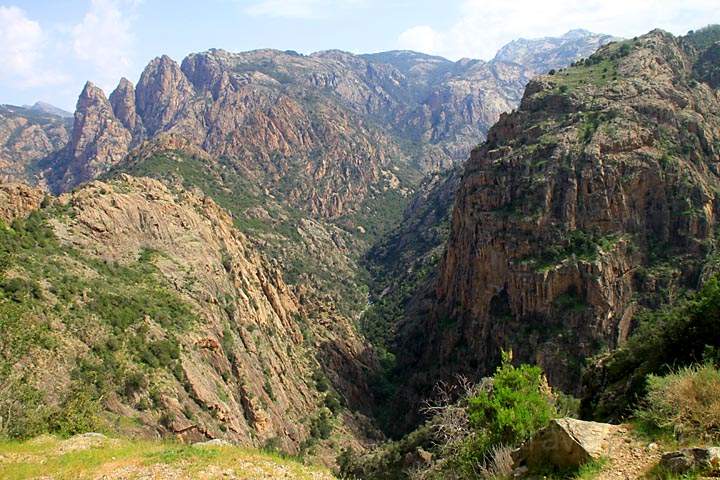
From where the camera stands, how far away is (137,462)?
18938mm

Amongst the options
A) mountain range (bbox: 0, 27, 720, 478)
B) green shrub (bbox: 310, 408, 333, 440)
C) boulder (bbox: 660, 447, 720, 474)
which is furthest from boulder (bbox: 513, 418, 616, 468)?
green shrub (bbox: 310, 408, 333, 440)

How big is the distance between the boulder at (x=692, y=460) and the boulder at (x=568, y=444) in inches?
75.3

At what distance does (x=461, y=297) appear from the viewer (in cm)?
8494

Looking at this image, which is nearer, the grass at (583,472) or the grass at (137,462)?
the grass at (583,472)

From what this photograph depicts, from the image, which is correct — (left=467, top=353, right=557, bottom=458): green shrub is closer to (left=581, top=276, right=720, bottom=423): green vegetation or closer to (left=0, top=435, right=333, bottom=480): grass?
(left=581, top=276, right=720, bottom=423): green vegetation

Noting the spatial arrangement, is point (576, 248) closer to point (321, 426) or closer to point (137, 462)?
point (321, 426)

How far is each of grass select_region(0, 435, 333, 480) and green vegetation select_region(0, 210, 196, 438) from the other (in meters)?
3.25

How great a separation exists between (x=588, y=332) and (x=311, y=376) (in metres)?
36.1

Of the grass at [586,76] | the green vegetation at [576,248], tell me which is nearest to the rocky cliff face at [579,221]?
the green vegetation at [576,248]

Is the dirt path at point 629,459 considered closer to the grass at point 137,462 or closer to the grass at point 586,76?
the grass at point 137,462

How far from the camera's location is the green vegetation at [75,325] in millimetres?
26078

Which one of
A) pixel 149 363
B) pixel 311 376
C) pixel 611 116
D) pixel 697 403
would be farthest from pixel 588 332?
pixel 697 403

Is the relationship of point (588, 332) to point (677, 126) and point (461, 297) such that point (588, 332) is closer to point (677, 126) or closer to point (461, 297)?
point (461, 297)

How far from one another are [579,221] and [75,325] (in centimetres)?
6063
